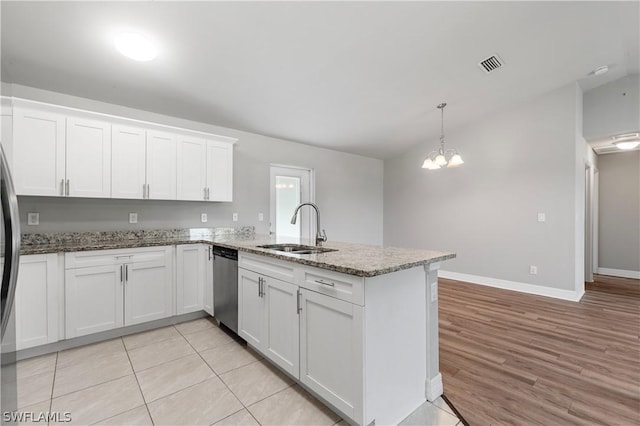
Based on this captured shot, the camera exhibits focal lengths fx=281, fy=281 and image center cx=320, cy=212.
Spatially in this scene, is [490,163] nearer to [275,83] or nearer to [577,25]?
[577,25]

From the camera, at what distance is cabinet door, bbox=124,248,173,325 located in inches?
106

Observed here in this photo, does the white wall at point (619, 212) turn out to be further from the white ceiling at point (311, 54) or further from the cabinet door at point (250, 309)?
the cabinet door at point (250, 309)

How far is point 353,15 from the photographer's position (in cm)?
224

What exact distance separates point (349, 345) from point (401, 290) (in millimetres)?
432

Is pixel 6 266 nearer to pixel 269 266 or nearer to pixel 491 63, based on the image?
pixel 269 266

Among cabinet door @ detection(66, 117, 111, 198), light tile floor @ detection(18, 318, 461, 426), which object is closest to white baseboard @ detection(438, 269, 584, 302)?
light tile floor @ detection(18, 318, 461, 426)

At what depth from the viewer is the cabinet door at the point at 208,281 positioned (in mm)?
3006

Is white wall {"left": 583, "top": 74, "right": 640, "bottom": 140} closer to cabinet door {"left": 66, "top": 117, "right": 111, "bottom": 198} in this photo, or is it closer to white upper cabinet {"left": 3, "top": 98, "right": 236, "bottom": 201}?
white upper cabinet {"left": 3, "top": 98, "right": 236, "bottom": 201}

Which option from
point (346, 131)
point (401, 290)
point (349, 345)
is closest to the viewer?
point (349, 345)

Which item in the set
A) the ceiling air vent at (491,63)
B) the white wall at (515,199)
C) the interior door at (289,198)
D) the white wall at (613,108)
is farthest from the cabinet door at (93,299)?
the white wall at (613,108)

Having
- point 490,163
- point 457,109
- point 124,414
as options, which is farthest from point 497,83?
point 124,414

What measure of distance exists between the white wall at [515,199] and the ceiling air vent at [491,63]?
1411mm

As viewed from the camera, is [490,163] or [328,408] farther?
[490,163]

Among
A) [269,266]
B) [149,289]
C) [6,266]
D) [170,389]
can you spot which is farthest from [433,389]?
[149,289]
